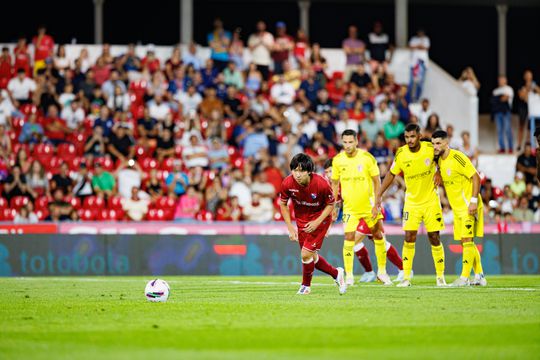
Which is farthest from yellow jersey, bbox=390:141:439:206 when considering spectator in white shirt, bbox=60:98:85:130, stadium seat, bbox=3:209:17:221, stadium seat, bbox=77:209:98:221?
spectator in white shirt, bbox=60:98:85:130

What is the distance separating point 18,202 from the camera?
1003 inches

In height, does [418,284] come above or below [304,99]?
below

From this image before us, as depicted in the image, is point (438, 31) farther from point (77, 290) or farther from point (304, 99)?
point (77, 290)

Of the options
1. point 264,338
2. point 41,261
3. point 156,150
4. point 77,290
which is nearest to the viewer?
point 264,338

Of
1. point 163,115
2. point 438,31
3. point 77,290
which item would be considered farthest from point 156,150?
point 438,31

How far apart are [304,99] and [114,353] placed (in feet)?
72.6

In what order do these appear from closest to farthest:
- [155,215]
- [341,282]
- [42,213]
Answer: [341,282] < [42,213] < [155,215]

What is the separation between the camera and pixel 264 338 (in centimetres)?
952

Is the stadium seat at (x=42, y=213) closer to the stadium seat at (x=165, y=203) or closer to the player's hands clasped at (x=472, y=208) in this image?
the stadium seat at (x=165, y=203)

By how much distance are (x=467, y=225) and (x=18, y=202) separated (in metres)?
12.4

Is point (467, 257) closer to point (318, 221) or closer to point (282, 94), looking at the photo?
point (318, 221)

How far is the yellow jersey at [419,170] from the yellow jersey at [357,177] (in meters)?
0.90

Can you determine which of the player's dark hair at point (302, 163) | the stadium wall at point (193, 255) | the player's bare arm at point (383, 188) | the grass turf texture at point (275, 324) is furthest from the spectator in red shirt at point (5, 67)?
the player's dark hair at point (302, 163)

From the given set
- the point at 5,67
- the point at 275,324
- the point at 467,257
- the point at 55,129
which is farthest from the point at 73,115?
the point at 275,324
